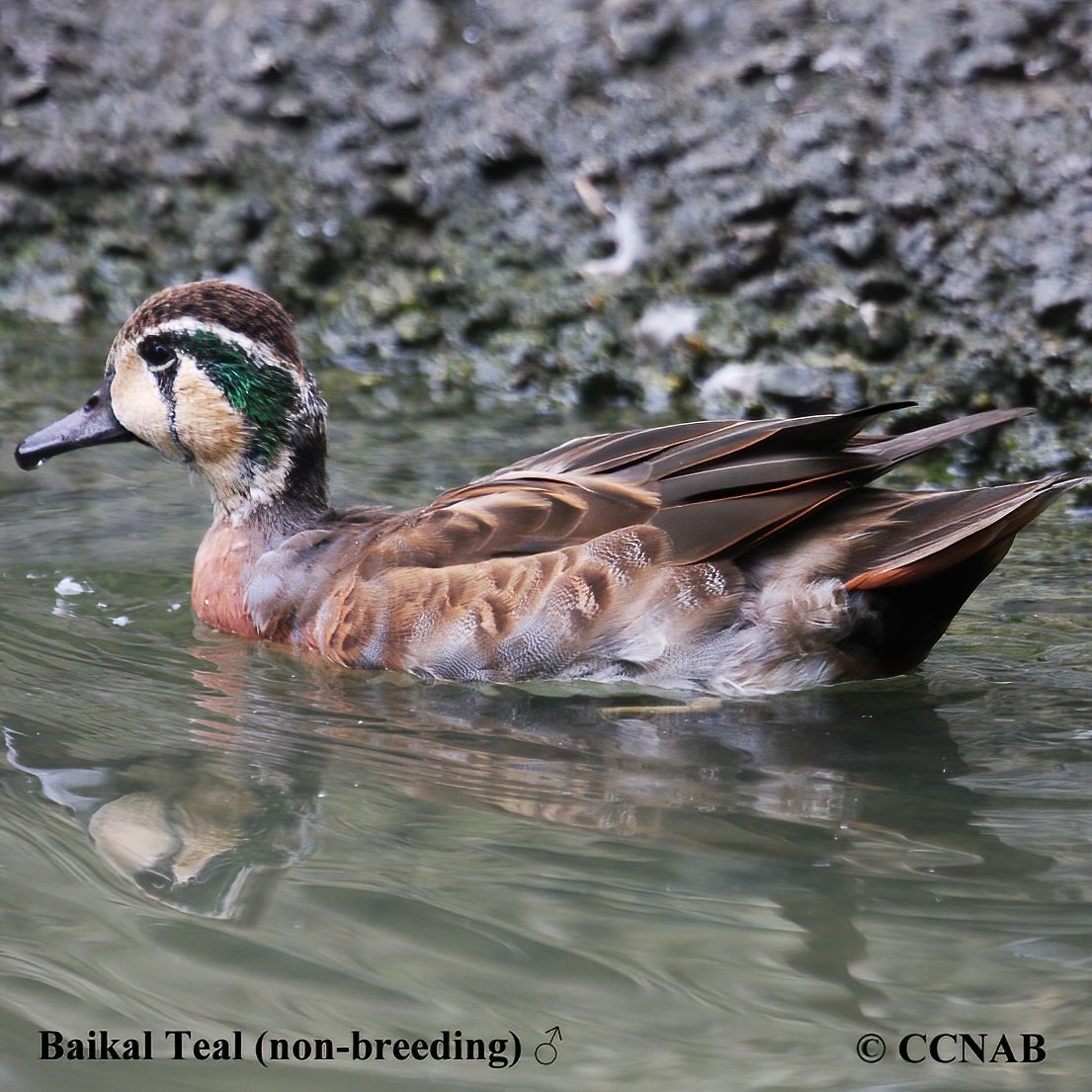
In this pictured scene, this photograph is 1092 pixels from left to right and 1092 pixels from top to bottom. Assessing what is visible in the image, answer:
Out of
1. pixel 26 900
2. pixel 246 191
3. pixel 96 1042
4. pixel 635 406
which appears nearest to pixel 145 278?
pixel 246 191

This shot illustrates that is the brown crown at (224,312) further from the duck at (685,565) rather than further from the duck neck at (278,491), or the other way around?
the duck at (685,565)

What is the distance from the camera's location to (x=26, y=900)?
3.88 m

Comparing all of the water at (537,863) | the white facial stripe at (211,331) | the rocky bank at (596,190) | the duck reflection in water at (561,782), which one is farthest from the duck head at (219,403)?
the rocky bank at (596,190)

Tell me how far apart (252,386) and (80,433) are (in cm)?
71

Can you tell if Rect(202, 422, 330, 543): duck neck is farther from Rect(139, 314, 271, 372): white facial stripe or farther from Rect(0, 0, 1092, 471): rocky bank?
Rect(0, 0, 1092, 471): rocky bank

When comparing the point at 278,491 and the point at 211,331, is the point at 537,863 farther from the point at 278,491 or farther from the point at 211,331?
the point at 211,331

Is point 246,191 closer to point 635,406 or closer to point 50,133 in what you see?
point 50,133

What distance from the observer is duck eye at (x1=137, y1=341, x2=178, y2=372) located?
20.0 feet

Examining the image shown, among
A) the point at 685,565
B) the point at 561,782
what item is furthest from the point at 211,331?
the point at 561,782

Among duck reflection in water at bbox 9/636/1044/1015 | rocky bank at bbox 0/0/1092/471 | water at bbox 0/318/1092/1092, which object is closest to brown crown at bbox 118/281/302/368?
water at bbox 0/318/1092/1092

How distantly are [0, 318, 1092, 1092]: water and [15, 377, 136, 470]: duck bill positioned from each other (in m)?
0.50

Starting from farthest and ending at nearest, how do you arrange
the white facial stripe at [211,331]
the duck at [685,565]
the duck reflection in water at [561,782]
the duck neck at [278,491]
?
the duck neck at [278,491] → the white facial stripe at [211,331] → the duck at [685,565] → the duck reflection in water at [561,782]

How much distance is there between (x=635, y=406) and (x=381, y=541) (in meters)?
3.03

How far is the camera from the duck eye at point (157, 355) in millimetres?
6086
